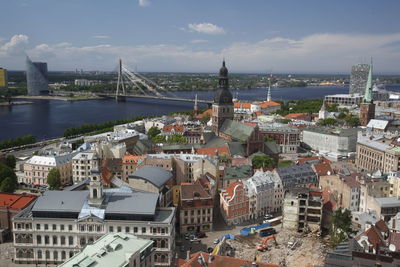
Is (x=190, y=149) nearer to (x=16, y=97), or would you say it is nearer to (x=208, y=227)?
(x=208, y=227)

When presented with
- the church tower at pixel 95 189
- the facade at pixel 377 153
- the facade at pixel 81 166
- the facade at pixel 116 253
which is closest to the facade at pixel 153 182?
the church tower at pixel 95 189

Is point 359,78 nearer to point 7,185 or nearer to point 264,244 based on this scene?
point 264,244

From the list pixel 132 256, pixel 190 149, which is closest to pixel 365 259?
pixel 132 256

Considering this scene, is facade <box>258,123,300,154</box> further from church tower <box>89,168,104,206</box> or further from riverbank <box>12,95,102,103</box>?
riverbank <box>12,95,102,103</box>

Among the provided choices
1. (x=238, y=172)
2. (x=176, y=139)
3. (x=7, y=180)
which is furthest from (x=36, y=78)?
(x=238, y=172)

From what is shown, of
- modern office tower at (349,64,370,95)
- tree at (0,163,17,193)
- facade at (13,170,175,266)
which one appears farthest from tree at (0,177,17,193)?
modern office tower at (349,64,370,95)

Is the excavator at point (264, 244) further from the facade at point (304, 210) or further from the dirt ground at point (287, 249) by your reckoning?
the facade at point (304, 210)

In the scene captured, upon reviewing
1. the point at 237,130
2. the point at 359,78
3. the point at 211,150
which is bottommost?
the point at 211,150
